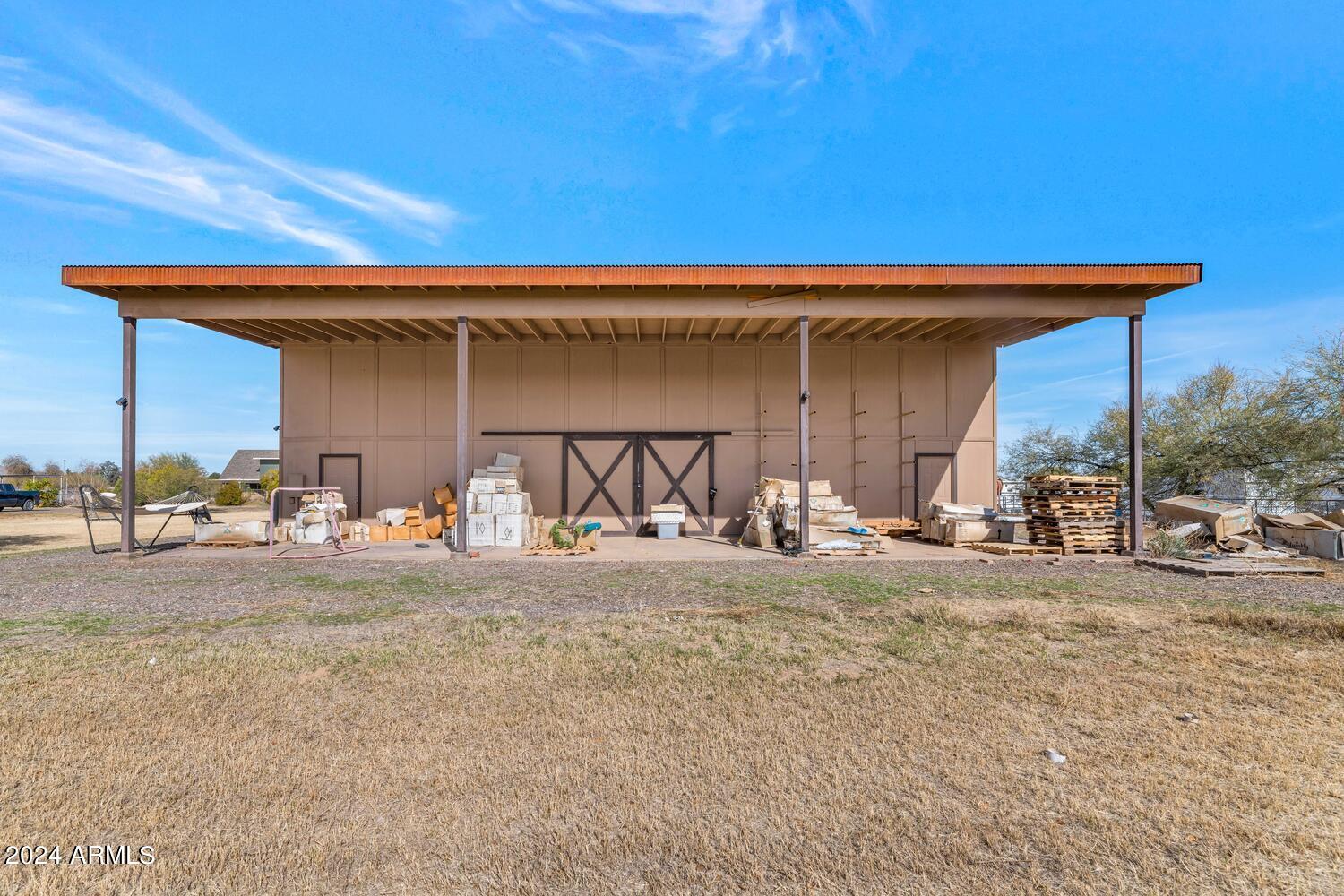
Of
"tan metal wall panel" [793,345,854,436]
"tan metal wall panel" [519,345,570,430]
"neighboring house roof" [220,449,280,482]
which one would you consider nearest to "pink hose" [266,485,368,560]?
"tan metal wall panel" [519,345,570,430]

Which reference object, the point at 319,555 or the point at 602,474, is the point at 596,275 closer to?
the point at 602,474

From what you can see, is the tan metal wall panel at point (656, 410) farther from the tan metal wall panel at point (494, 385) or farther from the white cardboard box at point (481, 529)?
the white cardboard box at point (481, 529)

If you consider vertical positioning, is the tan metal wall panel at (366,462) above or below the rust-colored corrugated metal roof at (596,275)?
below

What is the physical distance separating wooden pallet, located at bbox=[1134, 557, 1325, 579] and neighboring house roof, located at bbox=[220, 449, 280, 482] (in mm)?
53412

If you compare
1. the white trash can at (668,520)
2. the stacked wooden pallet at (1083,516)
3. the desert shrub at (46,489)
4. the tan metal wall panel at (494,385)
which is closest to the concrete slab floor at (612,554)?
the stacked wooden pallet at (1083,516)

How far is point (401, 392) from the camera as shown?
1584 centimetres

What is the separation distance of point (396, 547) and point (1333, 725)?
12.6 metres

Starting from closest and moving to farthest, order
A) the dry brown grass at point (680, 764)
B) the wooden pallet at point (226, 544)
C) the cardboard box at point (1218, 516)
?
the dry brown grass at point (680, 764) < the cardboard box at point (1218, 516) < the wooden pallet at point (226, 544)

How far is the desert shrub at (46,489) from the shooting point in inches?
1318

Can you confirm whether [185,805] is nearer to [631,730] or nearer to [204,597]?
[631,730]

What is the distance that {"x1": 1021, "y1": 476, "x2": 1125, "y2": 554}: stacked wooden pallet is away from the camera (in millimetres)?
11680

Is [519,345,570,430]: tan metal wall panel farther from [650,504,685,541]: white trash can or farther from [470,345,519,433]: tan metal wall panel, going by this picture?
[650,504,685,541]: white trash can

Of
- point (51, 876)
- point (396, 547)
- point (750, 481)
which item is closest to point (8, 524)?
point (396, 547)

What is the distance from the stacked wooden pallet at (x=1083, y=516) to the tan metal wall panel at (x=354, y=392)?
1417 cm
